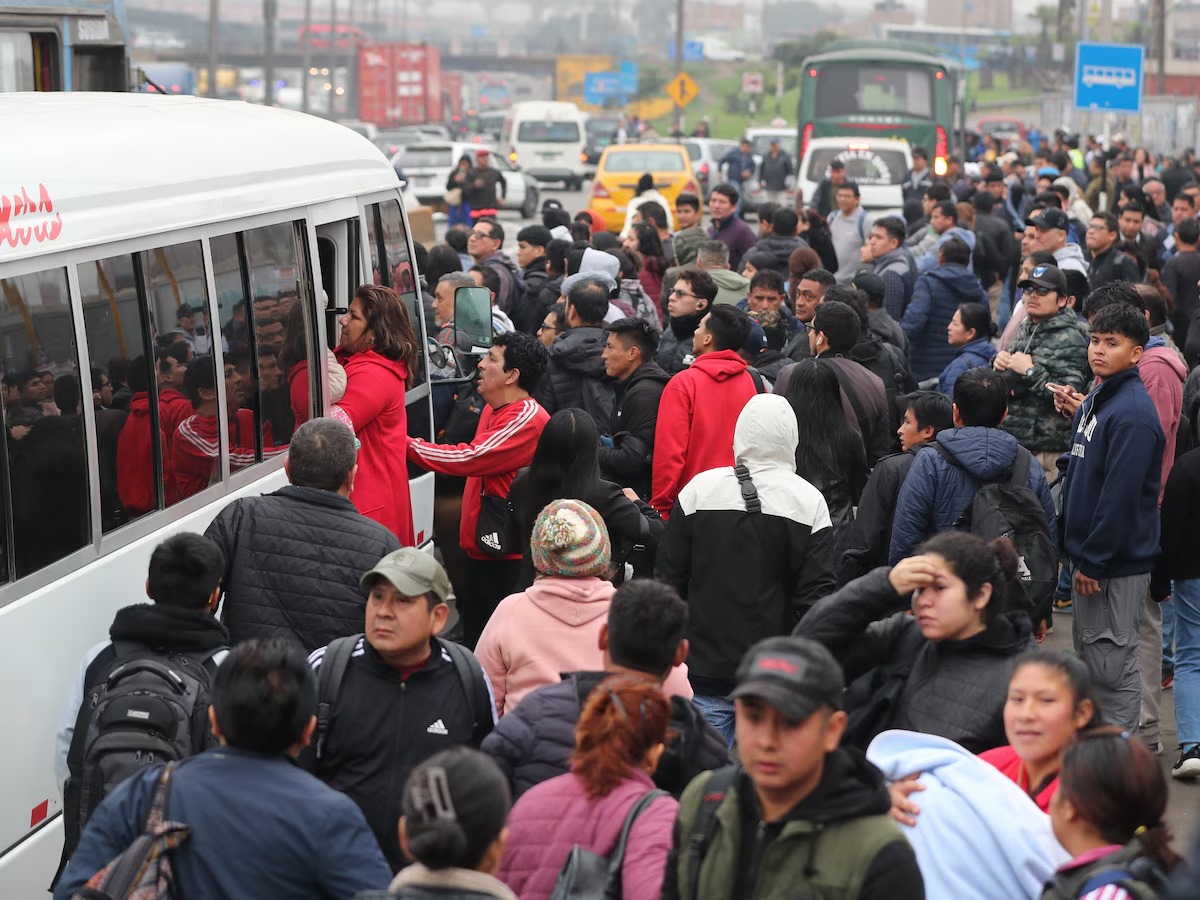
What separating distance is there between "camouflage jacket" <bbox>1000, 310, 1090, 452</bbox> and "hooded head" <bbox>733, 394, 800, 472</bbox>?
3.15 meters

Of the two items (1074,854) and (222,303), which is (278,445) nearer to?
(222,303)

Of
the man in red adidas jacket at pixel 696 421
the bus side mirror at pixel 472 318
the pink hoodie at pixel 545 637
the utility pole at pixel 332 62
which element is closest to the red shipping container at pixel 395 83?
the utility pole at pixel 332 62

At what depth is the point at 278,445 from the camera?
675 cm

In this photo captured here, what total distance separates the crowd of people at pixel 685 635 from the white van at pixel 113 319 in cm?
39

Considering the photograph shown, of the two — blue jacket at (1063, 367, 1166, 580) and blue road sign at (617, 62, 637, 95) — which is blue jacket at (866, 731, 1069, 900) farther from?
blue road sign at (617, 62, 637, 95)

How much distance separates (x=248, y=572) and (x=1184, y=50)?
360 feet

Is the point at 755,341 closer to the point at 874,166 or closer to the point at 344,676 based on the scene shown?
the point at 344,676

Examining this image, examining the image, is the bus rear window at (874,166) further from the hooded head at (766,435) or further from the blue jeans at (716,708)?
the blue jeans at (716,708)

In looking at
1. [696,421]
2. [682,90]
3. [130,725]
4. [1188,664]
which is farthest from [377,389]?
[682,90]

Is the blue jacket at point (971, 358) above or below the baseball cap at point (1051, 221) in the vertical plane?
below

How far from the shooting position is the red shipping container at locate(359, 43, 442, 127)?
82.1m

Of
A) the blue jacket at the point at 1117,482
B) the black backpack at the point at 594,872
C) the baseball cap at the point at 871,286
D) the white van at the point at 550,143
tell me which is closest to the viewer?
the black backpack at the point at 594,872

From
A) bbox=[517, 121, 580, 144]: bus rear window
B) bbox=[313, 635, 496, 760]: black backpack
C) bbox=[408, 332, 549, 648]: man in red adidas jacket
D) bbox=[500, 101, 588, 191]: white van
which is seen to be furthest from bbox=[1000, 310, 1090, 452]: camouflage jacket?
bbox=[517, 121, 580, 144]: bus rear window

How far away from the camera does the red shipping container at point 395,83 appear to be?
82125 mm
